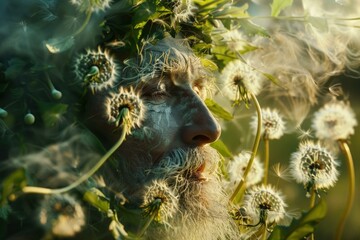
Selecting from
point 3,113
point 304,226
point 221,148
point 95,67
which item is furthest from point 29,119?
point 221,148

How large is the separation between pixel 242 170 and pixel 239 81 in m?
0.28

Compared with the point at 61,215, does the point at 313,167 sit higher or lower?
lower

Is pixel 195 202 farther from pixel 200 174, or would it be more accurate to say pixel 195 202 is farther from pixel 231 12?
pixel 231 12

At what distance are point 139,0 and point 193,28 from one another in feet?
0.82

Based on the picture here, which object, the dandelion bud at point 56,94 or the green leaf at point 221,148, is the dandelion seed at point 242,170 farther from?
the dandelion bud at point 56,94

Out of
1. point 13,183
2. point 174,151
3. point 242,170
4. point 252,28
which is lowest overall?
point 242,170

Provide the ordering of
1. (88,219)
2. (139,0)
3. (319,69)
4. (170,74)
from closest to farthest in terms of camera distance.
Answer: (88,219), (139,0), (170,74), (319,69)

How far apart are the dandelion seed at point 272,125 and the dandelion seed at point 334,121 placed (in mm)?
107

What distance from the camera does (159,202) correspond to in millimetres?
1529

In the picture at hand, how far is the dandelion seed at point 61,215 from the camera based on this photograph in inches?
55.3

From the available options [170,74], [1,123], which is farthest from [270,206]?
[1,123]

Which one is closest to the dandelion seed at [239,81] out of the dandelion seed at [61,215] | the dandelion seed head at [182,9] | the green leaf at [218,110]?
the green leaf at [218,110]

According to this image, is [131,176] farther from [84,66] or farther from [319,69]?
[319,69]

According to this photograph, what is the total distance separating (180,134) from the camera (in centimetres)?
179
